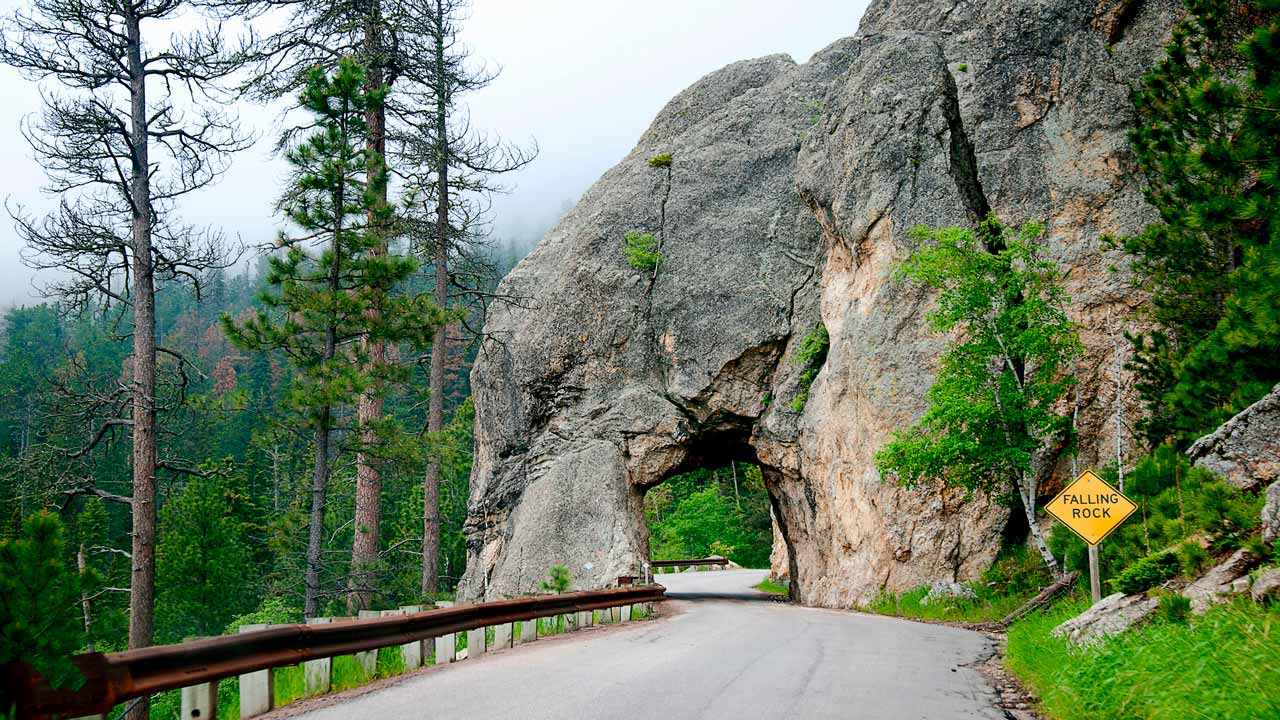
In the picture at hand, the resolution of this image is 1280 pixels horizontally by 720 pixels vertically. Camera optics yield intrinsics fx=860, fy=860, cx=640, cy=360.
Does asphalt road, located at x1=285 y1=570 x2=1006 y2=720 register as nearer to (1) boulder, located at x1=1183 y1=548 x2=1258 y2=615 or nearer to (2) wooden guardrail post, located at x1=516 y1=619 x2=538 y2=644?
(2) wooden guardrail post, located at x1=516 y1=619 x2=538 y2=644

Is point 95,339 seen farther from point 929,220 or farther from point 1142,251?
point 1142,251

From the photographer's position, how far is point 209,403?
48.6ft

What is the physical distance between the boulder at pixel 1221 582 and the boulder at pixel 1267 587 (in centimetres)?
25

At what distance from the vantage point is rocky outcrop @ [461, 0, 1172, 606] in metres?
19.0

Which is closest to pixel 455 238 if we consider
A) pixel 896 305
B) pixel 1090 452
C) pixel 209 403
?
pixel 209 403

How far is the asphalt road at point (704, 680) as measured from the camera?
6105 millimetres

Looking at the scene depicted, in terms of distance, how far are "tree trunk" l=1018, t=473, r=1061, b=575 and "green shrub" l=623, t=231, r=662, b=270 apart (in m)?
12.4

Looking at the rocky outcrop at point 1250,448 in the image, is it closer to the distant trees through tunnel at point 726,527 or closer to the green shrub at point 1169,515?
the green shrub at point 1169,515

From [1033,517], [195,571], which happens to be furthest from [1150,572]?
[195,571]

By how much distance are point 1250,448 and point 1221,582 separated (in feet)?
8.55

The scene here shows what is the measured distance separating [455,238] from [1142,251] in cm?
1705

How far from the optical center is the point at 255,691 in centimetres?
596

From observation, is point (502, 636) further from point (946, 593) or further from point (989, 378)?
point (946, 593)

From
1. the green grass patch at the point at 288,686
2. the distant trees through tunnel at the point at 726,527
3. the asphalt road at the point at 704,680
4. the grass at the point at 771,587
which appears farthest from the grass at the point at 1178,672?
the distant trees through tunnel at the point at 726,527
